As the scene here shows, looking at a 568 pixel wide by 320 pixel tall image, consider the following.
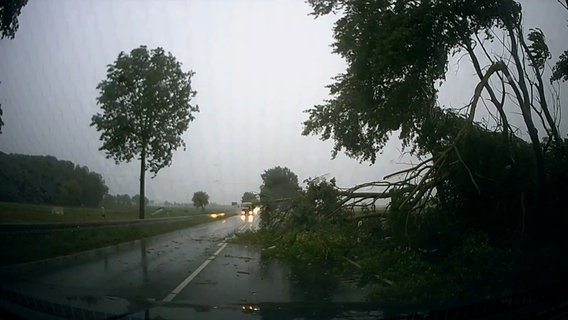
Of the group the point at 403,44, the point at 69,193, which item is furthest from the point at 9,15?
the point at 69,193

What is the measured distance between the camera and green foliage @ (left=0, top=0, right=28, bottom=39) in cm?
1108

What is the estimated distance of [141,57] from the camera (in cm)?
2325

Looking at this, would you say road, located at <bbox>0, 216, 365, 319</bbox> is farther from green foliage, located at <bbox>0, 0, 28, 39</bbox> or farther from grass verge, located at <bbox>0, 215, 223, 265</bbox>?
green foliage, located at <bbox>0, 0, 28, 39</bbox>

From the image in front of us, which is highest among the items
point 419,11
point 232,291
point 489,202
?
point 419,11

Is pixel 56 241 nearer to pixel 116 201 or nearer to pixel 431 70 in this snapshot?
pixel 431 70

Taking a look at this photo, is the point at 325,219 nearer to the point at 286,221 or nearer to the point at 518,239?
the point at 286,221

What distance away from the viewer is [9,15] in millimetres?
11289

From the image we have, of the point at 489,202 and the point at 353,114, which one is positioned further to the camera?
the point at 353,114

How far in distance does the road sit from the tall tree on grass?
11.1 metres

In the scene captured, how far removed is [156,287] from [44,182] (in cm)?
3261

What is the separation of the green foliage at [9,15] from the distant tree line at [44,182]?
11.1m

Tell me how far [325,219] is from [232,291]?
6256 millimetres

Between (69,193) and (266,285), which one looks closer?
(266,285)

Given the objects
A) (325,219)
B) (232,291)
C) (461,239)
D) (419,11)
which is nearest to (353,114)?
(325,219)
